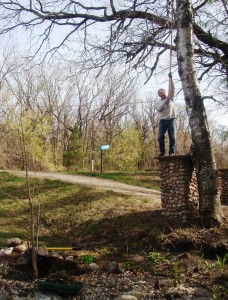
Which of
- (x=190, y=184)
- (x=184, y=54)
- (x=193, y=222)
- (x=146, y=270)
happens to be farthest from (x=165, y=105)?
(x=146, y=270)

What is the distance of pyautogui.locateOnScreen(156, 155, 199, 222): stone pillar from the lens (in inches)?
321

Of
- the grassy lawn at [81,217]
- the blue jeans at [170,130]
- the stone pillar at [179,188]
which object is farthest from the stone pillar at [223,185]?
the blue jeans at [170,130]

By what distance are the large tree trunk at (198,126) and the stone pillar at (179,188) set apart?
11.4 inches

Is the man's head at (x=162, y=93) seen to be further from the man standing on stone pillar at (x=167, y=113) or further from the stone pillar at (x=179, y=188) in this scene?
the stone pillar at (x=179, y=188)

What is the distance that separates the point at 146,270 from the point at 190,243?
128 cm

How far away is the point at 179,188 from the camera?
8.23 meters

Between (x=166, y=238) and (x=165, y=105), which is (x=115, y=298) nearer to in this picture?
(x=166, y=238)

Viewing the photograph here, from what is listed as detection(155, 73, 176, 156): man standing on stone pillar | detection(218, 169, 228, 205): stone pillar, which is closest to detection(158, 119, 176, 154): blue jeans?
detection(155, 73, 176, 156): man standing on stone pillar

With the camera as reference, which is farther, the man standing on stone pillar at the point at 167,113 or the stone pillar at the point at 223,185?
the stone pillar at the point at 223,185

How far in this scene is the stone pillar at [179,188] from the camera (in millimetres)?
8156

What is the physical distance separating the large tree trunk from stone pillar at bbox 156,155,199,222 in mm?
290

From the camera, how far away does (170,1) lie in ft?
19.2

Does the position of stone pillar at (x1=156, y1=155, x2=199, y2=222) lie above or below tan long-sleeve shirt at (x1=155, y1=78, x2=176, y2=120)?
below

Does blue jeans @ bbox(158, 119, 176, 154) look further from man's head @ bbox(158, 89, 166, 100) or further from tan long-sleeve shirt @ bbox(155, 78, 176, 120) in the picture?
man's head @ bbox(158, 89, 166, 100)
